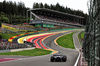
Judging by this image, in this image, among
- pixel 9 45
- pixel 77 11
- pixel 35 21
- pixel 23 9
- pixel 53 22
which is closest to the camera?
pixel 9 45

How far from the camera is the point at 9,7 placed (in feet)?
425

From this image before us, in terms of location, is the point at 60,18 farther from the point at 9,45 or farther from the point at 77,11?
the point at 9,45

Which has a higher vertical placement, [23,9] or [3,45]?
[23,9]

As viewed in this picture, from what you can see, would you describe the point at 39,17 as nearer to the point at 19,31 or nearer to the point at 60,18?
the point at 60,18

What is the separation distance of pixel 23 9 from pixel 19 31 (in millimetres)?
89362

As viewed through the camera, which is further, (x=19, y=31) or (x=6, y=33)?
(x=19, y=31)

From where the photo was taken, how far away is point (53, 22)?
103625 millimetres

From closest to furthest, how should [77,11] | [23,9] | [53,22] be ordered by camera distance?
[53,22] < [23,9] < [77,11]

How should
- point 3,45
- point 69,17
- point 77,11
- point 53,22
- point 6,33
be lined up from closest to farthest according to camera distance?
point 3,45
point 6,33
point 53,22
point 69,17
point 77,11

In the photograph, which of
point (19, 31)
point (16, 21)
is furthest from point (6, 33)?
point (16, 21)

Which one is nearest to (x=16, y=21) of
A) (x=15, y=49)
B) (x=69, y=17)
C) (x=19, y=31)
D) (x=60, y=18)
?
(x=60, y=18)

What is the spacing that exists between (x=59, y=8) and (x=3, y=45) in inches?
5109

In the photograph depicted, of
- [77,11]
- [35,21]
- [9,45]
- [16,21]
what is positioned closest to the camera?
[9,45]

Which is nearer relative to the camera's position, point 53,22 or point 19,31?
point 19,31
